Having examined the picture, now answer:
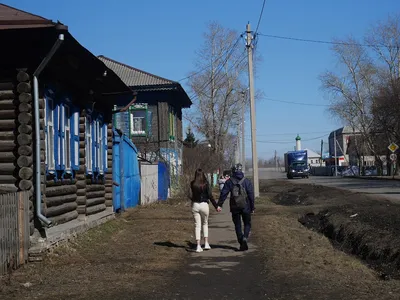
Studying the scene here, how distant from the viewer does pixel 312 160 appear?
531 feet

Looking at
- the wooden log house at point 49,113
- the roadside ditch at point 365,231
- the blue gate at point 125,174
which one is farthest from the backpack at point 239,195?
the blue gate at point 125,174

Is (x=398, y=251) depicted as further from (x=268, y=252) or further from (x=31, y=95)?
(x=31, y=95)

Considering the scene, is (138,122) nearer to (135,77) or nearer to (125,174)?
(135,77)

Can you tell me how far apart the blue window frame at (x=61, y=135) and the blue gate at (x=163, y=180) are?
13387 mm

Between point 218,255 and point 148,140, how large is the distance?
2108 centimetres

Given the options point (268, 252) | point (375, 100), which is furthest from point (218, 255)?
point (375, 100)

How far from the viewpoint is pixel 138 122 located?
1260 inches

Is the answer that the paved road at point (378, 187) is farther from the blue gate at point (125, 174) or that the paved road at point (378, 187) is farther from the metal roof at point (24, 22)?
the metal roof at point (24, 22)

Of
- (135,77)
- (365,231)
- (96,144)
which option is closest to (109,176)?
(96,144)

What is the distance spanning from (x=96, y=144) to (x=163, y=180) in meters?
11.7

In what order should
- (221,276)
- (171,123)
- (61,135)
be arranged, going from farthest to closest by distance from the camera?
(171,123), (61,135), (221,276)

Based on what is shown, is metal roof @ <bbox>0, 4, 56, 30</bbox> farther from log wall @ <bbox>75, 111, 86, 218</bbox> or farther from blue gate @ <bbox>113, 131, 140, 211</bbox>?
blue gate @ <bbox>113, 131, 140, 211</bbox>

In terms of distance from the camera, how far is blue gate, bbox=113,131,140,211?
A: 18081mm

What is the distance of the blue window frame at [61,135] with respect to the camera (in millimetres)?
10453
